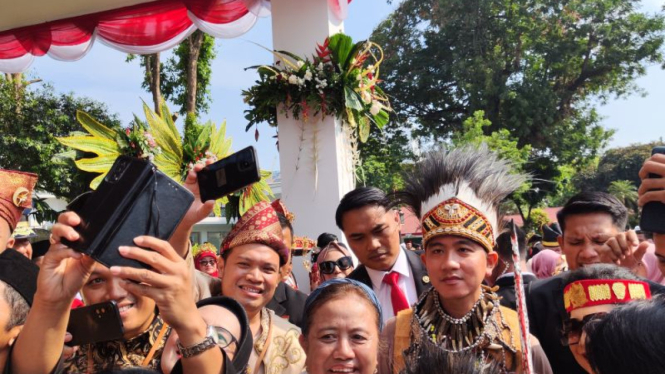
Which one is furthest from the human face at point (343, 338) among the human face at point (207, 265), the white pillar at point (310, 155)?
the human face at point (207, 265)

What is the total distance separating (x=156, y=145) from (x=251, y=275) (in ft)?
7.58

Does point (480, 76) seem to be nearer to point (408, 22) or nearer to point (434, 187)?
point (408, 22)

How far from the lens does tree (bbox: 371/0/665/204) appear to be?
2202cm

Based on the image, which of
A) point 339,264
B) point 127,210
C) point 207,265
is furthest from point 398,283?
point 207,265

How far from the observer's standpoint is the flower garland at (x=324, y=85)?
5398 millimetres

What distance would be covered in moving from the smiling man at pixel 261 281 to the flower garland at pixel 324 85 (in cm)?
293

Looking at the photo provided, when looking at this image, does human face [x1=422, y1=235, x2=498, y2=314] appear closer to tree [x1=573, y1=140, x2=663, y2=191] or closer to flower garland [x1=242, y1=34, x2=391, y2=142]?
flower garland [x1=242, y1=34, x2=391, y2=142]

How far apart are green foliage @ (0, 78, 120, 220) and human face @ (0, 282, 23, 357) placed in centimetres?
1230

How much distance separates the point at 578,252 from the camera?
9.04 feet

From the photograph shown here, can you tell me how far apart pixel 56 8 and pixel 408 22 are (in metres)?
20.4

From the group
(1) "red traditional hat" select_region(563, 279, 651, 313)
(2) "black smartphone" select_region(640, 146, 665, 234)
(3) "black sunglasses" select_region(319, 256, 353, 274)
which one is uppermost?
(3) "black sunglasses" select_region(319, 256, 353, 274)

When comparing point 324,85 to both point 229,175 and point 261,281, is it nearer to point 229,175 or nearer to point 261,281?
point 261,281

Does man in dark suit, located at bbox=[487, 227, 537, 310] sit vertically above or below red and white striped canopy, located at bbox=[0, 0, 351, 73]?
below

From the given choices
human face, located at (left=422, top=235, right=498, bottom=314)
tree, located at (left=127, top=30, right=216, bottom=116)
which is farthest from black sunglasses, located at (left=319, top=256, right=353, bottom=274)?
tree, located at (left=127, top=30, right=216, bottom=116)
